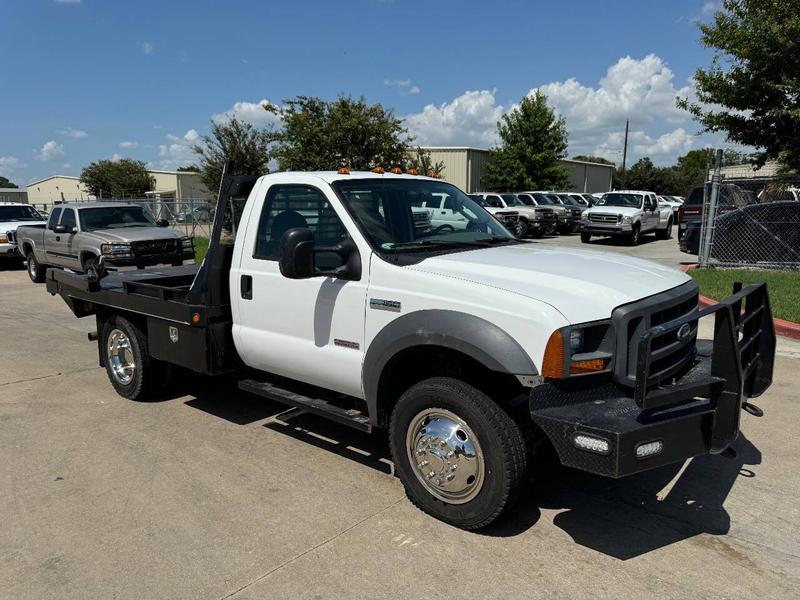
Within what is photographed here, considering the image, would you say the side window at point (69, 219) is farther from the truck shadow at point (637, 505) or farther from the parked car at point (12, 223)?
the truck shadow at point (637, 505)

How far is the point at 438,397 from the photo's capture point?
3.53 meters

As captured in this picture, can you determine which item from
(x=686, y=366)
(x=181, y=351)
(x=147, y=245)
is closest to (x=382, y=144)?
(x=147, y=245)

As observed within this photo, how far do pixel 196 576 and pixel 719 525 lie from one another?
113 inches

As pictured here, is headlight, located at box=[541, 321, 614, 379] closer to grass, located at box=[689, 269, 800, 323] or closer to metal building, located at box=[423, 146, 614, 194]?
grass, located at box=[689, 269, 800, 323]

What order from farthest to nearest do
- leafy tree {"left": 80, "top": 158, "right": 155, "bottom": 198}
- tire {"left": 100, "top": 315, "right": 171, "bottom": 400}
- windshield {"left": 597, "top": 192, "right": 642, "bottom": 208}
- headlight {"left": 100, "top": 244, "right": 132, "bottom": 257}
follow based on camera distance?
leafy tree {"left": 80, "top": 158, "right": 155, "bottom": 198} → windshield {"left": 597, "top": 192, "right": 642, "bottom": 208} → headlight {"left": 100, "top": 244, "right": 132, "bottom": 257} → tire {"left": 100, "top": 315, "right": 171, "bottom": 400}

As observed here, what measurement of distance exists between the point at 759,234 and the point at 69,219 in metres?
13.9

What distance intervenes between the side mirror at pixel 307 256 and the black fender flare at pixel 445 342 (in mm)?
468

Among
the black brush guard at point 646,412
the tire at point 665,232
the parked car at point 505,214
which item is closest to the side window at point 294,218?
the black brush guard at point 646,412

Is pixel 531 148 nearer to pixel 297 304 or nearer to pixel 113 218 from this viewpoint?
pixel 113 218

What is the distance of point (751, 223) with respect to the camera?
41.1ft

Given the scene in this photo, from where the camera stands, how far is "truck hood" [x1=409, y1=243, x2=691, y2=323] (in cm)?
323

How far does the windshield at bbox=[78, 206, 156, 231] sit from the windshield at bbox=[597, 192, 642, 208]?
1680 cm

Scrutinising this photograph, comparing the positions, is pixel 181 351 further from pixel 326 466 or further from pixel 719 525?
pixel 719 525

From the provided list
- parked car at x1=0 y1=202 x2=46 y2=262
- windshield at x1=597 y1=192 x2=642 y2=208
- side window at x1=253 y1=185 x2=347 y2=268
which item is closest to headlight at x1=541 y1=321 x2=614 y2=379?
side window at x1=253 y1=185 x2=347 y2=268
